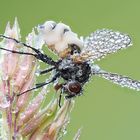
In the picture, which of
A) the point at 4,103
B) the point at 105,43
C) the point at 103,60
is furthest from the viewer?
the point at 103,60

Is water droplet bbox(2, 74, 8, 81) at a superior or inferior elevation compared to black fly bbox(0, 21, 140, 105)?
inferior

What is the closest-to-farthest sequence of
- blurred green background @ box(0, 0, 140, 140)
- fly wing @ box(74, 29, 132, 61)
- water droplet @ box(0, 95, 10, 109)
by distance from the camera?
1. water droplet @ box(0, 95, 10, 109)
2. fly wing @ box(74, 29, 132, 61)
3. blurred green background @ box(0, 0, 140, 140)

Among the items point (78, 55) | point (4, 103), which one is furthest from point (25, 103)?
point (78, 55)

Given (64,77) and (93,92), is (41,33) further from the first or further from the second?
(93,92)

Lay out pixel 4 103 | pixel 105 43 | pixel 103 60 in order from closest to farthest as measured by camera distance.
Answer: pixel 4 103, pixel 105 43, pixel 103 60

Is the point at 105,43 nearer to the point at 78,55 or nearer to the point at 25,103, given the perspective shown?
the point at 78,55

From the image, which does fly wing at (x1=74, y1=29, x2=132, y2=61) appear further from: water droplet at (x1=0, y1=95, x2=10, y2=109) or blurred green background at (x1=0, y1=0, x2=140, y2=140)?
blurred green background at (x1=0, y1=0, x2=140, y2=140)

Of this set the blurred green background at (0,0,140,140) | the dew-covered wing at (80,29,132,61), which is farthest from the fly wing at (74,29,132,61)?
the blurred green background at (0,0,140,140)

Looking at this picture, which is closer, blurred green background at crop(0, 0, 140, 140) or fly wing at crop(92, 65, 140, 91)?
fly wing at crop(92, 65, 140, 91)

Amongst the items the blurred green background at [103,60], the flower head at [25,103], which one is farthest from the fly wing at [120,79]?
the blurred green background at [103,60]
